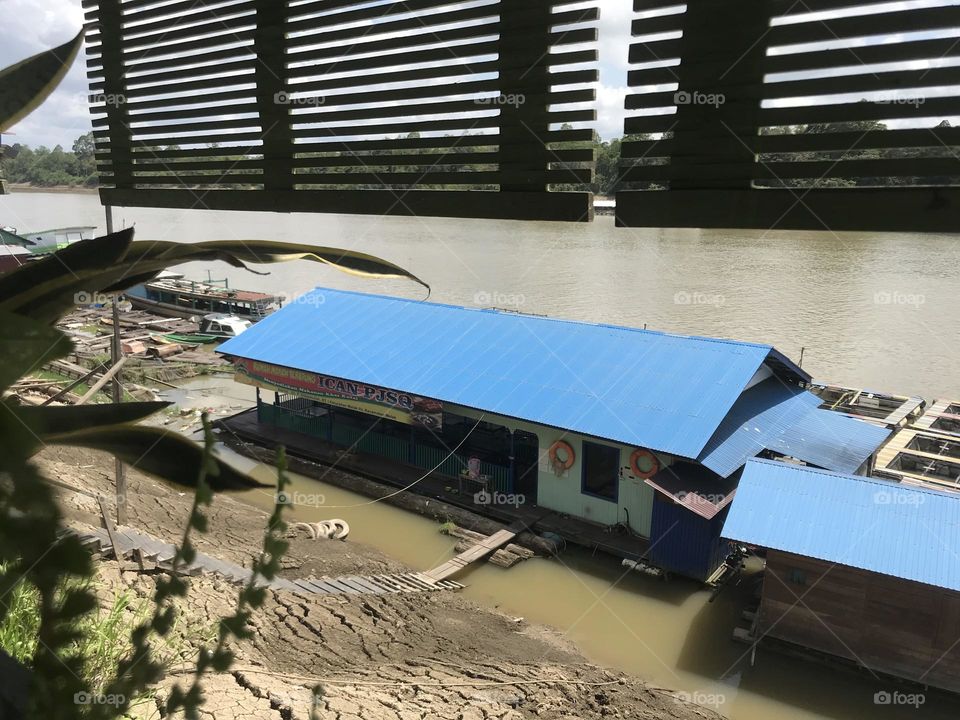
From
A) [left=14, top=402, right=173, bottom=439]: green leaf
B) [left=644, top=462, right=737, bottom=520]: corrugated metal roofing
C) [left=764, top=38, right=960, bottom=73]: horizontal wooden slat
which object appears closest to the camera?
[left=14, top=402, right=173, bottom=439]: green leaf

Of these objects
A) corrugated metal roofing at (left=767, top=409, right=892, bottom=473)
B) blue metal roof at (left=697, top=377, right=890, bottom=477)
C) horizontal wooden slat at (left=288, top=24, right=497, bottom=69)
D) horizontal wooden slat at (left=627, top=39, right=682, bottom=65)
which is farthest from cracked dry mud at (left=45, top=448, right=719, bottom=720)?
horizontal wooden slat at (left=627, top=39, right=682, bottom=65)

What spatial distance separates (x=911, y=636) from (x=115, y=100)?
7683mm

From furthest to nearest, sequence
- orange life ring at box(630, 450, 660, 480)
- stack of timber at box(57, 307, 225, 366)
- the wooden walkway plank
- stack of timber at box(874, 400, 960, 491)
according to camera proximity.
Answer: stack of timber at box(57, 307, 225, 366)
stack of timber at box(874, 400, 960, 491)
the wooden walkway plank
orange life ring at box(630, 450, 660, 480)

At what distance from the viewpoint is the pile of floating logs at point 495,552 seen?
30.6 feet

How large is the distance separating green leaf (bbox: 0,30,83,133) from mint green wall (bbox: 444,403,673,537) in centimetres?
805

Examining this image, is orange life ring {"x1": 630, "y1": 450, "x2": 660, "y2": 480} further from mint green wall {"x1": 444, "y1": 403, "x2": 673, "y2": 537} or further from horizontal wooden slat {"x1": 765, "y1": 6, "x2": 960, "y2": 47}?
horizontal wooden slat {"x1": 765, "y1": 6, "x2": 960, "y2": 47}

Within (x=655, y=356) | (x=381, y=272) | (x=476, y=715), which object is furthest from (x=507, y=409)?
(x=381, y=272)

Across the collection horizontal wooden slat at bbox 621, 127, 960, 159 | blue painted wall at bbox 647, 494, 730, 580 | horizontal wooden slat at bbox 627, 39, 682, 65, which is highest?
horizontal wooden slat at bbox 627, 39, 682, 65

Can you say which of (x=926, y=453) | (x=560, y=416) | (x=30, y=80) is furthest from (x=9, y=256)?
(x=30, y=80)

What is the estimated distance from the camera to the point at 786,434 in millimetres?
9570

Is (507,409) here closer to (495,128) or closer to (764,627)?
(764,627)

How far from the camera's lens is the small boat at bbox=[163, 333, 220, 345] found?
68.0ft

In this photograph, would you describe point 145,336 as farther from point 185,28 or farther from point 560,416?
point 185,28

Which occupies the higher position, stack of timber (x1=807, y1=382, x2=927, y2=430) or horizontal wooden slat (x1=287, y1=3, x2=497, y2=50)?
horizontal wooden slat (x1=287, y1=3, x2=497, y2=50)
